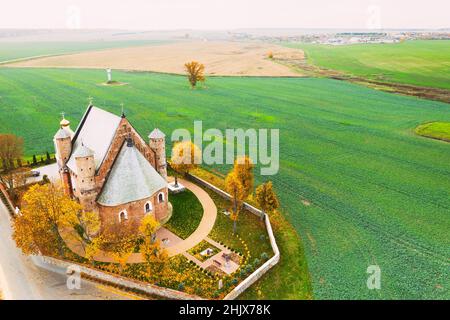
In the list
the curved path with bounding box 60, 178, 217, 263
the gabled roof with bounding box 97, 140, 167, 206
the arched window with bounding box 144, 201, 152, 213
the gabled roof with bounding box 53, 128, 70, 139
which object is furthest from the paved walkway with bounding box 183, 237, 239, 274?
the gabled roof with bounding box 53, 128, 70, 139

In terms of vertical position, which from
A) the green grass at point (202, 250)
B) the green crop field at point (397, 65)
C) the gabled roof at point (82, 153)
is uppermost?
the green crop field at point (397, 65)

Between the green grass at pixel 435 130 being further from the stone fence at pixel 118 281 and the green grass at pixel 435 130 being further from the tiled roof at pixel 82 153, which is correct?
the tiled roof at pixel 82 153

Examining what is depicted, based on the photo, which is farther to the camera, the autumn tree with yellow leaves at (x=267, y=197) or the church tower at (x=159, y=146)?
the church tower at (x=159, y=146)

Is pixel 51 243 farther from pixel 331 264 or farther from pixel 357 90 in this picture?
pixel 357 90

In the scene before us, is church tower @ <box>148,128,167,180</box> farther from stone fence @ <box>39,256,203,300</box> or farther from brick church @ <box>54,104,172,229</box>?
stone fence @ <box>39,256,203,300</box>

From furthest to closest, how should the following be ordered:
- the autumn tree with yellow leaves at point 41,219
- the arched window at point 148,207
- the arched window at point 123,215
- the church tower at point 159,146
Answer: the church tower at point 159,146
the arched window at point 148,207
the arched window at point 123,215
the autumn tree with yellow leaves at point 41,219

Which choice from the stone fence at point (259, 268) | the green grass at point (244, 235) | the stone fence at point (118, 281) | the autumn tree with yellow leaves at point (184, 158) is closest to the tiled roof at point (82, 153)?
the stone fence at point (118, 281)

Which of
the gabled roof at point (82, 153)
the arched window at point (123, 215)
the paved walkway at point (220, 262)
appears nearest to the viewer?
the paved walkway at point (220, 262)

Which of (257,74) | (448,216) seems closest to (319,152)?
(448,216)
